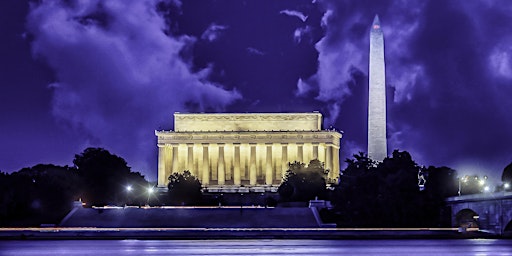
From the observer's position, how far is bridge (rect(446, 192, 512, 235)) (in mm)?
63344

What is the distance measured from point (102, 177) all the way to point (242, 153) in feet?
96.7

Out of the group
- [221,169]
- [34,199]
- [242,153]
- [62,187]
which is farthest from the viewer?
[242,153]

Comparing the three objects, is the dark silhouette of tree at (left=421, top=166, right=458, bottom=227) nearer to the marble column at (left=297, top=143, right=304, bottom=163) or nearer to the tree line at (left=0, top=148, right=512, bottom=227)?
the tree line at (left=0, top=148, right=512, bottom=227)

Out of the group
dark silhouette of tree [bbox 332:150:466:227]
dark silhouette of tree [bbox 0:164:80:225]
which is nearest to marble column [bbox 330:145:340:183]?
dark silhouette of tree [bbox 332:150:466:227]

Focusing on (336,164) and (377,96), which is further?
(336,164)

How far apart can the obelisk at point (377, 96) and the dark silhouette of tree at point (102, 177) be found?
82.5ft

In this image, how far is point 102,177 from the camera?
100m

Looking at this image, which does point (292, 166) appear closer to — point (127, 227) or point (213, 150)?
point (213, 150)

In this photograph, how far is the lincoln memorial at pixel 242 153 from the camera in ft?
409

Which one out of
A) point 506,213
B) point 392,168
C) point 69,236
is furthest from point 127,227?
point 506,213

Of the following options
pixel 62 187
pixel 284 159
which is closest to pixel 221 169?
pixel 284 159

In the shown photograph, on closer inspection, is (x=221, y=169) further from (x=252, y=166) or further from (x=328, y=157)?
(x=328, y=157)

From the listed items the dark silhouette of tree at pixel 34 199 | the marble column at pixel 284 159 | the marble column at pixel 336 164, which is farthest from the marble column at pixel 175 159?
the dark silhouette of tree at pixel 34 199

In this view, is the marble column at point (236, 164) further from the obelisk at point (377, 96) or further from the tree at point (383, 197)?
the tree at point (383, 197)
